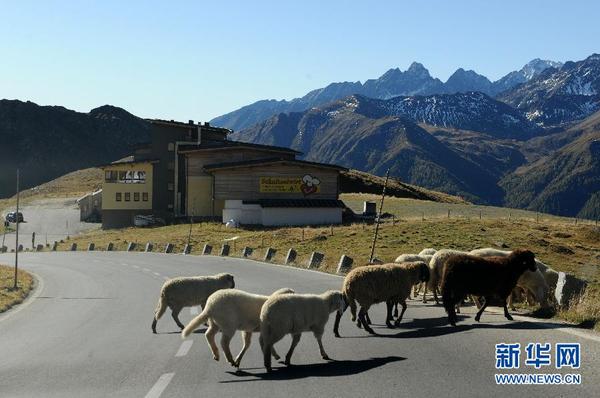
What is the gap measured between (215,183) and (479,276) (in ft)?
207

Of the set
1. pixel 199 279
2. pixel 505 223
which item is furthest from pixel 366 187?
pixel 199 279

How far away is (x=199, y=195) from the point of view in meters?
81.0

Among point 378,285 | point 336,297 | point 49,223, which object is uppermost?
point 336,297

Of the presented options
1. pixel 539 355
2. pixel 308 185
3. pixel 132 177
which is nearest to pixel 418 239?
pixel 308 185

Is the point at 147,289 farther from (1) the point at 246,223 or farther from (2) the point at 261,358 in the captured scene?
(1) the point at 246,223

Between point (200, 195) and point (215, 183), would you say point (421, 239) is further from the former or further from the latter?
point (200, 195)

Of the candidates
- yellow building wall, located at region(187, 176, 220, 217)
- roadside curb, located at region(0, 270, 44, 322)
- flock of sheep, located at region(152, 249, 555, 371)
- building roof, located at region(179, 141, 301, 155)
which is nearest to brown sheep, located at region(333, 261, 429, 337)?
flock of sheep, located at region(152, 249, 555, 371)

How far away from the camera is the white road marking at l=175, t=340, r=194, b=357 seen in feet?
39.1

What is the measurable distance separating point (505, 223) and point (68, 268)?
1502 inches

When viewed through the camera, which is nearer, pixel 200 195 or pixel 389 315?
pixel 389 315

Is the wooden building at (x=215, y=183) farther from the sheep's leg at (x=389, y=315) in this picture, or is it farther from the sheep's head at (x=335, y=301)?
the sheep's head at (x=335, y=301)

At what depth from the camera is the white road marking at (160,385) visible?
29.8 ft

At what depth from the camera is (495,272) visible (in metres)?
14.3

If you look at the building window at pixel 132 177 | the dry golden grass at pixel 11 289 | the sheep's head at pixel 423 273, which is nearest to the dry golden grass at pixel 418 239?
the dry golden grass at pixel 11 289
